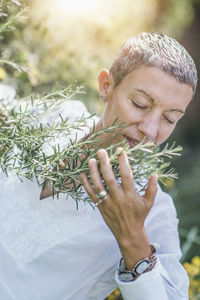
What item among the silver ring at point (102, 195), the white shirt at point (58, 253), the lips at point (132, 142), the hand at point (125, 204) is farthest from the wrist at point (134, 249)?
the lips at point (132, 142)

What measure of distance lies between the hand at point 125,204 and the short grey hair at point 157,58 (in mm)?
639

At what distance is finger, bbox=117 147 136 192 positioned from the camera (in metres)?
1.11

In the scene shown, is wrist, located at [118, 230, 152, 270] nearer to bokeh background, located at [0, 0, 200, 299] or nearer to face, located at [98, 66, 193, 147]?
face, located at [98, 66, 193, 147]

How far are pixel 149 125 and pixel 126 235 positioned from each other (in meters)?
0.50

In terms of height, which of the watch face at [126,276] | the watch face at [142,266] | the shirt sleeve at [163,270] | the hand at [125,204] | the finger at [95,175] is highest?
the finger at [95,175]

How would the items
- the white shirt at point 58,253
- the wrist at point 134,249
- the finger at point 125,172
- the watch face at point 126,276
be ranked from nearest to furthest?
the finger at point 125,172 < the wrist at point 134,249 < the watch face at point 126,276 < the white shirt at point 58,253

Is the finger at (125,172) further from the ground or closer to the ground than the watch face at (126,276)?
further from the ground

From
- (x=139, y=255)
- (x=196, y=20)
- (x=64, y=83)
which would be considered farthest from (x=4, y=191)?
(x=196, y=20)

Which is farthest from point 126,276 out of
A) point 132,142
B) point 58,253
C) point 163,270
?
point 132,142

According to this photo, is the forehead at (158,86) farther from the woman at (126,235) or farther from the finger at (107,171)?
the finger at (107,171)

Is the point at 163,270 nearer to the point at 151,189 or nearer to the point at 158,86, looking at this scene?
the point at 151,189

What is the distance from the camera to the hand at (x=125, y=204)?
3.75ft

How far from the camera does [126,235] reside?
1.37 m

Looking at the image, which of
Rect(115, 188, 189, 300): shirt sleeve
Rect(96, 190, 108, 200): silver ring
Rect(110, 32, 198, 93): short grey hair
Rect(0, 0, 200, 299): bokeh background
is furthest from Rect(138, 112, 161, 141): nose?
Rect(115, 188, 189, 300): shirt sleeve
